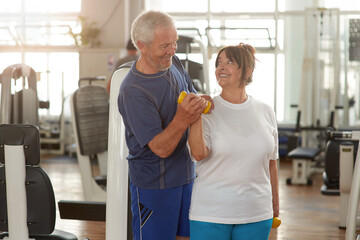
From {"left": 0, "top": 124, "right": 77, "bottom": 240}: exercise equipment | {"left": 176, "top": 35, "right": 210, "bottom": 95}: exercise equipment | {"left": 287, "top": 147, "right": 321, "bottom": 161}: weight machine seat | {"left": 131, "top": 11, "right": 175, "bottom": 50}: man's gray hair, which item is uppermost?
{"left": 131, "top": 11, "right": 175, "bottom": 50}: man's gray hair

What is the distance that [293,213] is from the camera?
5051 mm

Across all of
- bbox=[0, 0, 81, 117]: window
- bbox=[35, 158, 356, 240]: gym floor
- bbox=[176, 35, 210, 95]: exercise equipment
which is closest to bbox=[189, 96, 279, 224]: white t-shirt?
bbox=[176, 35, 210, 95]: exercise equipment

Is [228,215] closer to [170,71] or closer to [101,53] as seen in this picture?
[170,71]

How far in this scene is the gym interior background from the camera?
24.2 ft

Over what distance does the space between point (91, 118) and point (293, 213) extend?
2.13 meters

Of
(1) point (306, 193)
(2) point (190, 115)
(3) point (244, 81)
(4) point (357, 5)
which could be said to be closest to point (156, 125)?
(2) point (190, 115)

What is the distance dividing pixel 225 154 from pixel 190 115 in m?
0.18

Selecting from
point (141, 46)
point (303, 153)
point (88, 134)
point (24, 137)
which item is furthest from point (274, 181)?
point (303, 153)

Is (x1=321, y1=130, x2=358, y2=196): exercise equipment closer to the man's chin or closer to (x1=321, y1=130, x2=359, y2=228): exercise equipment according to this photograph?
(x1=321, y1=130, x2=359, y2=228): exercise equipment

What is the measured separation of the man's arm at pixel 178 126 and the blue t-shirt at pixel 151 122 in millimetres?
34

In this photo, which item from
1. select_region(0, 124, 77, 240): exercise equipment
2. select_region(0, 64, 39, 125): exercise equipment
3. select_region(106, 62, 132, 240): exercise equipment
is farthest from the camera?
select_region(0, 64, 39, 125): exercise equipment

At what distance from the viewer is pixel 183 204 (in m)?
1.97

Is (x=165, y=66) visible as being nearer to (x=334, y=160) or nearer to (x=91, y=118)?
(x=91, y=118)

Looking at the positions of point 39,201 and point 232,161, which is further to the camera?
point 39,201
